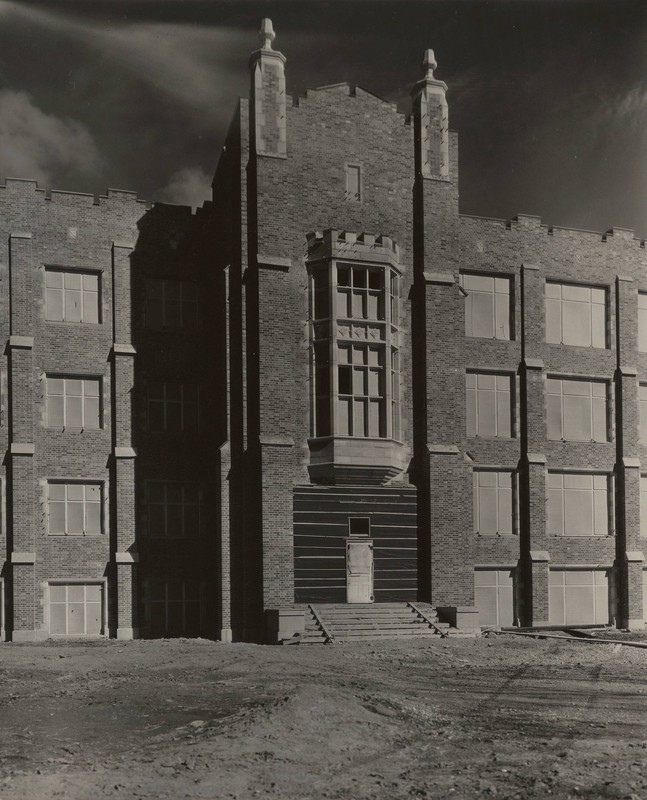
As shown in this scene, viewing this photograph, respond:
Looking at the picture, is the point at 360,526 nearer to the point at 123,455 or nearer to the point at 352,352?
the point at 352,352

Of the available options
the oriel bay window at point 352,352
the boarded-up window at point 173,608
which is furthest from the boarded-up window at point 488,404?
the boarded-up window at point 173,608

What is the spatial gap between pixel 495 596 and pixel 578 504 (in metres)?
4.25

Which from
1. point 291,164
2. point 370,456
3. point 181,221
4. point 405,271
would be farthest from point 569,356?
point 181,221

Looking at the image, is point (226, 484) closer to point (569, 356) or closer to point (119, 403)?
point (119, 403)

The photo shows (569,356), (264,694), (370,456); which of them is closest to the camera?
(264,694)

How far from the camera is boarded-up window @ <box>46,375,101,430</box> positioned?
2790 centimetres

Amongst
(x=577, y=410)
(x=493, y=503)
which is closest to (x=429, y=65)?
(x=577, y=410)

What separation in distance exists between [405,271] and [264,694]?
1498 cm

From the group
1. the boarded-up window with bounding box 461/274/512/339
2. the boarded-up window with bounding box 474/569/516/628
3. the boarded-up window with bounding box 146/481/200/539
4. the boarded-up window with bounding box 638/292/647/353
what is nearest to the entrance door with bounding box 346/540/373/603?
the boarded-up window with bounding box 474/569/516/628

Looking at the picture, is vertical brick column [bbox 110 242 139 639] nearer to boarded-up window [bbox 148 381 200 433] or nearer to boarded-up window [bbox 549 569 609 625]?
boarded-up window [bbox 148 381 200 433]

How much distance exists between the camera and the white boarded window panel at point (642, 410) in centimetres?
3212

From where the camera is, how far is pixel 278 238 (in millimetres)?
26234

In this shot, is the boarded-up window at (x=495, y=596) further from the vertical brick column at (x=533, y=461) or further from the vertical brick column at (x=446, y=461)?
the vertical brick column at (x=446, y=461)

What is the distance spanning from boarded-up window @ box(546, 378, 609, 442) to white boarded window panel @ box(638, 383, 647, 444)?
1448 millimetres
